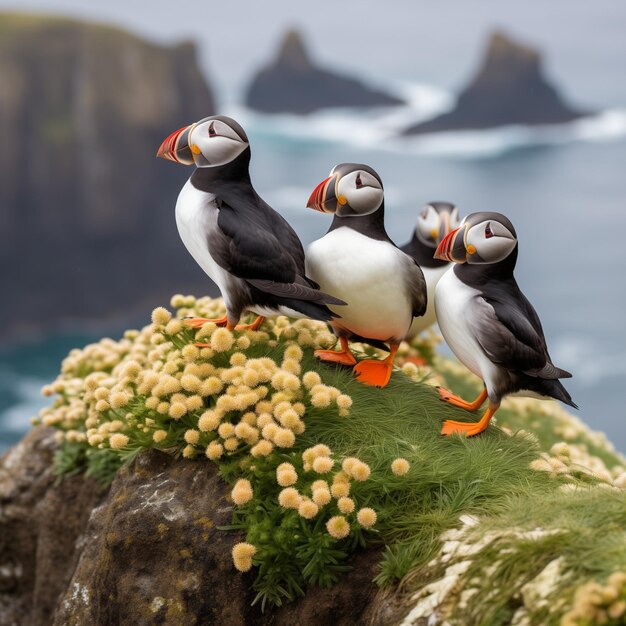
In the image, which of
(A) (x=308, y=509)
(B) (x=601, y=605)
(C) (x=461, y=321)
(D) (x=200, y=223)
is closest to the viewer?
(B) (x=601, y=605)

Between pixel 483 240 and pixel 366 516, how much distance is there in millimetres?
1689

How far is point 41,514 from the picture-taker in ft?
21.9

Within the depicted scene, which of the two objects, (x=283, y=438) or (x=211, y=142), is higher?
(x=211, y=142)

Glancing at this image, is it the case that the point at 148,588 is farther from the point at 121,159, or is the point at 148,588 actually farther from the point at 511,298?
the point at 121,159

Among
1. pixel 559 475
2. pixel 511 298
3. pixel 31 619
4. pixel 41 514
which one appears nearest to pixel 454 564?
pixel 559 475

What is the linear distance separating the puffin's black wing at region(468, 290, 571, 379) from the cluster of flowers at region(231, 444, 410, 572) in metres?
0.85

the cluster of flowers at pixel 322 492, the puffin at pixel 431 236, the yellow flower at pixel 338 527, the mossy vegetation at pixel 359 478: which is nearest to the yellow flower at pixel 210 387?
the mossy vegetation at pixel 359 478

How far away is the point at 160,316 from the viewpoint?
206 inches

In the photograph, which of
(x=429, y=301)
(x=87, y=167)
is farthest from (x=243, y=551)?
(x=87, y=167)

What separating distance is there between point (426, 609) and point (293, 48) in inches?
2218

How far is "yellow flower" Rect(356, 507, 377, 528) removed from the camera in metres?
4.18

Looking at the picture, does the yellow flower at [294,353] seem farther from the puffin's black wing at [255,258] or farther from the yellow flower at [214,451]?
the yellow flower at [214,451]

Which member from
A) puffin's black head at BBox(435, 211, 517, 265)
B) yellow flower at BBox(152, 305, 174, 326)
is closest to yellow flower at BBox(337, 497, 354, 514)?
puffin's black head at BBox(435, 211, 517, 265)

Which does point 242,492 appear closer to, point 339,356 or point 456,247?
point 339,356
